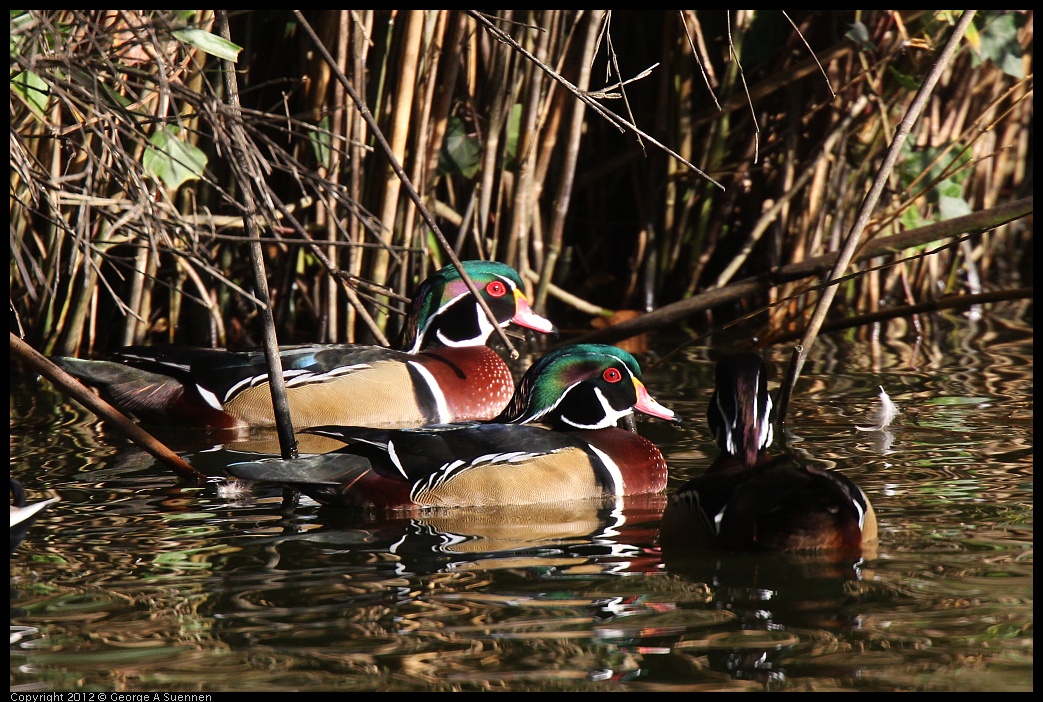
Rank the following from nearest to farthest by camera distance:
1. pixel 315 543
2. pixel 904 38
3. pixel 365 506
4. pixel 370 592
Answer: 1. pixel 370 592
2. pixel 315 543
3. pixel 365 506
4. pixel 904 38

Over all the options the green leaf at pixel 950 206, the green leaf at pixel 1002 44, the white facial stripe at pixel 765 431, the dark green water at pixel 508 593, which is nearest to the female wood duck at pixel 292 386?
the dark green water at pixel 508 593

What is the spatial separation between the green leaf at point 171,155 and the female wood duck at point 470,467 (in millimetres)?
1160

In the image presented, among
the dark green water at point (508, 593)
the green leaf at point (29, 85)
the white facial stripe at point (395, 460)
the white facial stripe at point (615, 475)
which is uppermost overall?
the green leaf at point (29, 85)

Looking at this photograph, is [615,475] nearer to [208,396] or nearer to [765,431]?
[765,431]

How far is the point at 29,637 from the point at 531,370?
2650 mm

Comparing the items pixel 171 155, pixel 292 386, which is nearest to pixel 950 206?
pixel 292 386

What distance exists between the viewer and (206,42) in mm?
3498

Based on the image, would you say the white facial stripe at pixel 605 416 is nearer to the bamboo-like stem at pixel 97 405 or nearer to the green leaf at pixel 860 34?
the bamboo-like stem at pixel 97 405

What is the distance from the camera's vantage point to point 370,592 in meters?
3.77

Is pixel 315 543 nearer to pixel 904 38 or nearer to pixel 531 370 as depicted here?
pixel 531 370

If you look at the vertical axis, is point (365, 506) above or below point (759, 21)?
below

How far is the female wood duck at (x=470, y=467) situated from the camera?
4.88 meters

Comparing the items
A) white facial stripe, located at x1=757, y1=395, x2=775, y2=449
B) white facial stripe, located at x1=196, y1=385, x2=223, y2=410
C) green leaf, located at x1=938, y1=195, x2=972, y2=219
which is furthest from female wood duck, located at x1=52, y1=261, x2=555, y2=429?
green leaf, located at x1=938, y1=195, x2=972, y2=219

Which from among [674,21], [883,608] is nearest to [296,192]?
[674,21]
